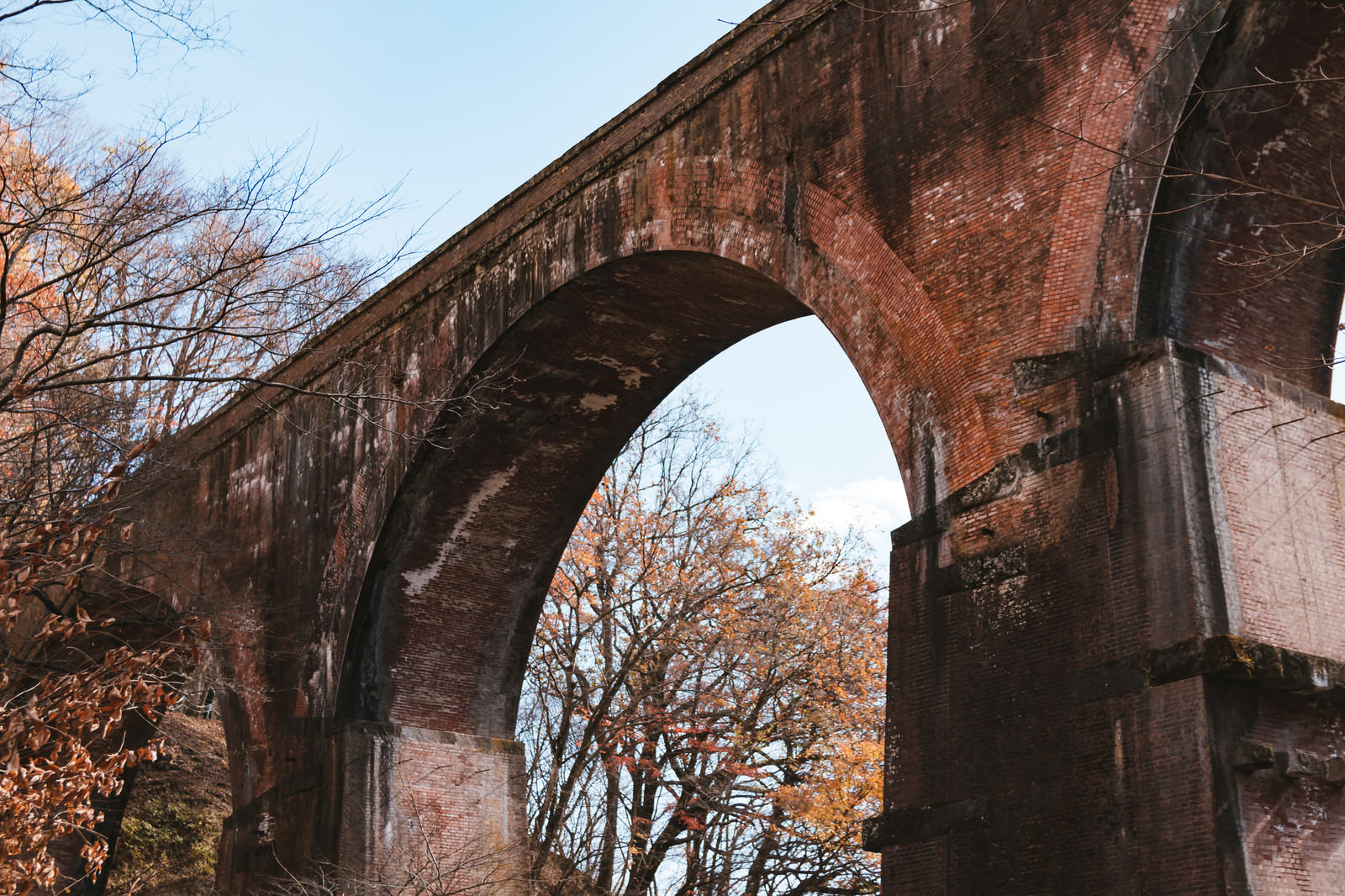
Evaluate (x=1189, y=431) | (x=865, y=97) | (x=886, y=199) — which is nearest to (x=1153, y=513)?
(x=1189, y=431)

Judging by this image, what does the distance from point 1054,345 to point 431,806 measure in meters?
6.97

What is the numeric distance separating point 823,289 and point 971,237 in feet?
3.42

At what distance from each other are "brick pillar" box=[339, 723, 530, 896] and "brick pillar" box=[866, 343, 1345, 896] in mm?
5076

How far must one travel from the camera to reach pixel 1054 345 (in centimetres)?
602

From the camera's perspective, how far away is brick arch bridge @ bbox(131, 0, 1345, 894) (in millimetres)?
5152

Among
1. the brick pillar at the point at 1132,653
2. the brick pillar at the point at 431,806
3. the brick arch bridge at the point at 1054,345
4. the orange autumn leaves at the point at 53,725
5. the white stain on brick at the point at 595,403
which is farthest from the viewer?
the white stain on brick at the point at 595,403

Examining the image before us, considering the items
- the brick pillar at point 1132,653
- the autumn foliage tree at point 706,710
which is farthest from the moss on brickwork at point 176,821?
the brick pillar at point 1132,653

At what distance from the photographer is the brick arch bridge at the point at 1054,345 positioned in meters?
5.15

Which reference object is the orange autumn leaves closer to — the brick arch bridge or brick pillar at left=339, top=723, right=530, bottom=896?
the brick arch bridge

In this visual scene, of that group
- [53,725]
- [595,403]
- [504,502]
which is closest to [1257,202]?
[595,403]

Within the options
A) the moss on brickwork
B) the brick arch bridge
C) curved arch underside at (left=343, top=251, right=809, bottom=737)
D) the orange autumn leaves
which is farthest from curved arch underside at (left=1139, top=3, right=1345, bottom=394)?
the moss on brickwork

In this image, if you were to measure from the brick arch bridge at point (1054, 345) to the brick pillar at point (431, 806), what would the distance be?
25cm

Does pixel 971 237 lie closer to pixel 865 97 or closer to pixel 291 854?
pixel 865 97

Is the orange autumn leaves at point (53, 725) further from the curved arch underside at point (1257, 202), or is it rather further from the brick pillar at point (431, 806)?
the curved arch underside at point (1257, 202)
